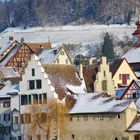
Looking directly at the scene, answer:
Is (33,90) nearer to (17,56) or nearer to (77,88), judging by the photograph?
(77,88)

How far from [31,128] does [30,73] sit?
6493 mm

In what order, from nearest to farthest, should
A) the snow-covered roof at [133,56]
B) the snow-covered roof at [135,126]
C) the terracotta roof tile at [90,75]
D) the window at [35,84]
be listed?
the snow-covered roof at [135,126] → the window at [35,84] → the terracotta roof tile at [90,75] → the snow-covered roof at [133,56]

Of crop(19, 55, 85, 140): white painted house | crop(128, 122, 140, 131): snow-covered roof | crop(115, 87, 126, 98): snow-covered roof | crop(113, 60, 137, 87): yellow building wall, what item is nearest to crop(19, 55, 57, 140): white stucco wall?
crop(19, 55, 85, 140): white painted house

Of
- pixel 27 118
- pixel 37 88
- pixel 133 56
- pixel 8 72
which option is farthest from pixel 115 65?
pixel 27 118

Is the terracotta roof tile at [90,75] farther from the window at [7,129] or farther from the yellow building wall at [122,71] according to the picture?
the window at [7,129]

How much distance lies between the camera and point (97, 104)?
93.4 m

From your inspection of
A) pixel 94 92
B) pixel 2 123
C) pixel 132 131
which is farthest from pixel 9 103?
pixel 132 131

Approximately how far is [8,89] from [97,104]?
13401 millimetres

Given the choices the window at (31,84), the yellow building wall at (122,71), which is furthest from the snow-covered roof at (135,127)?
the yellow building wall at (122,71)

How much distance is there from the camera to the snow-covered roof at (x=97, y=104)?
90.6 meters

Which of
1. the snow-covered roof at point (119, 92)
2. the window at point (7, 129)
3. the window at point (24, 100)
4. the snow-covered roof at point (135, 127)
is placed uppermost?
the snow-covered roof at point (119, 92)

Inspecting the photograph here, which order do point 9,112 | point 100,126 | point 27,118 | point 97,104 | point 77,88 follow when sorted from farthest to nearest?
point 9,112, point 77,88, point 27,118, point 97,104, point 100,126

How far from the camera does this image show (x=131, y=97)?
9775cm

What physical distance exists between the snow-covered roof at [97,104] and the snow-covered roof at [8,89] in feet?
28.3
